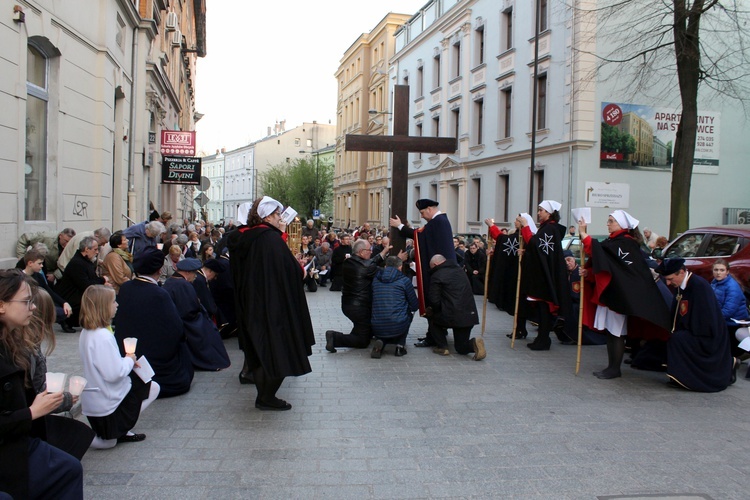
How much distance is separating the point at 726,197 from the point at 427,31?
20.0 metres

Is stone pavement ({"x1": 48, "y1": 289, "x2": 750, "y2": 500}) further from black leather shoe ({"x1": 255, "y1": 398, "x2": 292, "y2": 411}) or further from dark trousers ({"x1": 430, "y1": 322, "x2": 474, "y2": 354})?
dark trousers ({"x1": 430, "y1": 322, "x2": 474, "y2": 354})

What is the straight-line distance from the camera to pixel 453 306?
8539mm

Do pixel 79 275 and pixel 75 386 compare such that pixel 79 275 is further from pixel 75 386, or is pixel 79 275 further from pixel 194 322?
pixel 75 386

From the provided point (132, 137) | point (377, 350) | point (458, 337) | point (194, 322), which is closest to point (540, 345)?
point (458, 337)

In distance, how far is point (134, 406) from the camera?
506cm

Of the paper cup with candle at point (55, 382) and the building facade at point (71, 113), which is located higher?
the building facade at point (71, 113)

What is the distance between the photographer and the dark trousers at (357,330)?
29.2 ft

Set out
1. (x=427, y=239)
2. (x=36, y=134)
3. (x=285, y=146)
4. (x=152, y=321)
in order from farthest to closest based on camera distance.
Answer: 1. (x=285, y=146)
2. (x=36, y=134)
3. (x=427, y=239)
4. (x=152, y=321)

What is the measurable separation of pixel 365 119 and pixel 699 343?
4796 cm

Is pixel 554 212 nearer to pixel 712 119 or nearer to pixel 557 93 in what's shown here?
pixel 557 93

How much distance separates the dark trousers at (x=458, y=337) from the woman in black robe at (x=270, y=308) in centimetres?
312

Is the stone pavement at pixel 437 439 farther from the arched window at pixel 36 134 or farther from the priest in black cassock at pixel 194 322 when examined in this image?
the arched window at pixel 36 134

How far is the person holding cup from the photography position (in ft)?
9.43

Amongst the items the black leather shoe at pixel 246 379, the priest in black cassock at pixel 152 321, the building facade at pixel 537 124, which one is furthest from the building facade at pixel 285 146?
the priest in black cassock at pixel 152 321
